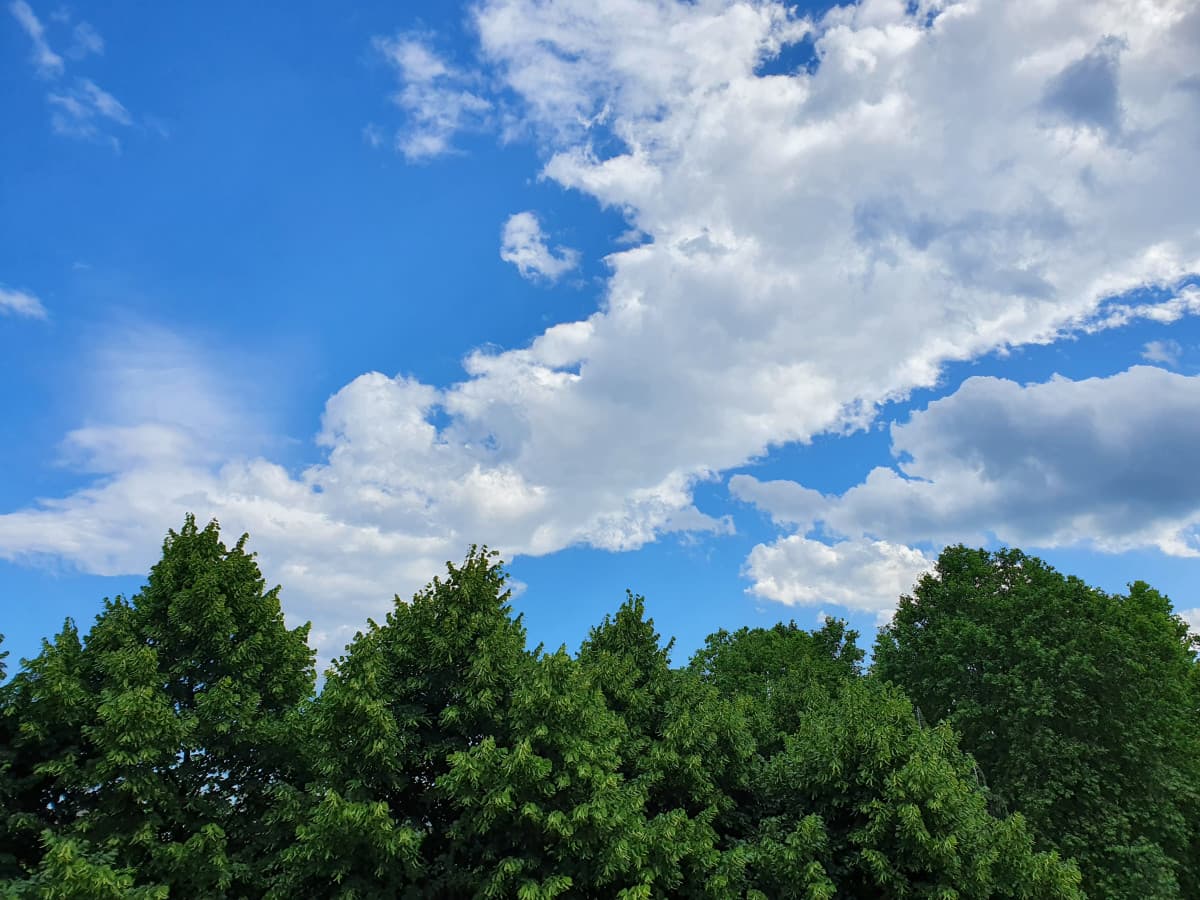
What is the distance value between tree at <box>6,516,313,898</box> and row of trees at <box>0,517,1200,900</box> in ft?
0.25

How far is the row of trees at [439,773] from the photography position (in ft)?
59.3

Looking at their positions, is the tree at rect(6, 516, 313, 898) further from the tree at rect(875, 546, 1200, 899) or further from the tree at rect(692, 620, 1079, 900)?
the tree at rect(875, 546, 1200, 899)

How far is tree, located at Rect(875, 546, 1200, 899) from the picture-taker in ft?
104

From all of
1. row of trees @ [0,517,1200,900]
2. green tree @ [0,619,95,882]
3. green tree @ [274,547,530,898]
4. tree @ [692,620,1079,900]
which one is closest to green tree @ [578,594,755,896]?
row of trees @ [0,517,1200,900]

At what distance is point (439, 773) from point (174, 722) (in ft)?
22.4

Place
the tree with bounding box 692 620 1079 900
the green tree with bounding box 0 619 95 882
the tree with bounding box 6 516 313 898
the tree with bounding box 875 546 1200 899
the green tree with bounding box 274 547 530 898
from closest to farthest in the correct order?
the green tree with bounding box 274 547 530 898
the tree with bounding box 6 516 313 898
the green tree with bounding box 0 619 95 882
the tree with bounding box 692 620 1079 900
the tree with bounding box 875 546 1200 899

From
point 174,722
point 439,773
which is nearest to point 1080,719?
point 439,773

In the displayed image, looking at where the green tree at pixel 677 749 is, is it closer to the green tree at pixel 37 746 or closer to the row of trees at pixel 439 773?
the row of trees at pixel 439 773

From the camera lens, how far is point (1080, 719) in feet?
109

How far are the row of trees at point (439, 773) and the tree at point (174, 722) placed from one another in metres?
0.08

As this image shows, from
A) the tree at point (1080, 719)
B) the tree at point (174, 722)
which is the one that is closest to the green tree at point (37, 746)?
the tree at point (174, 722)

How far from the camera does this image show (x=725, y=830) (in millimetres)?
25172

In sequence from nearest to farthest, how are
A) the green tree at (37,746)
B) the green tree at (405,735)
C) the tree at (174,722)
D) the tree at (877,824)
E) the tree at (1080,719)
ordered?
the green tree at (405,735) < the tree at (174,722) < the green tree at (37,746) < the tree at (877,824) < the tree at (1080,719)

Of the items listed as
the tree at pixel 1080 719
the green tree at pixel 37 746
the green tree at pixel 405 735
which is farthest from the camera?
the tree at pixel 1080 719
